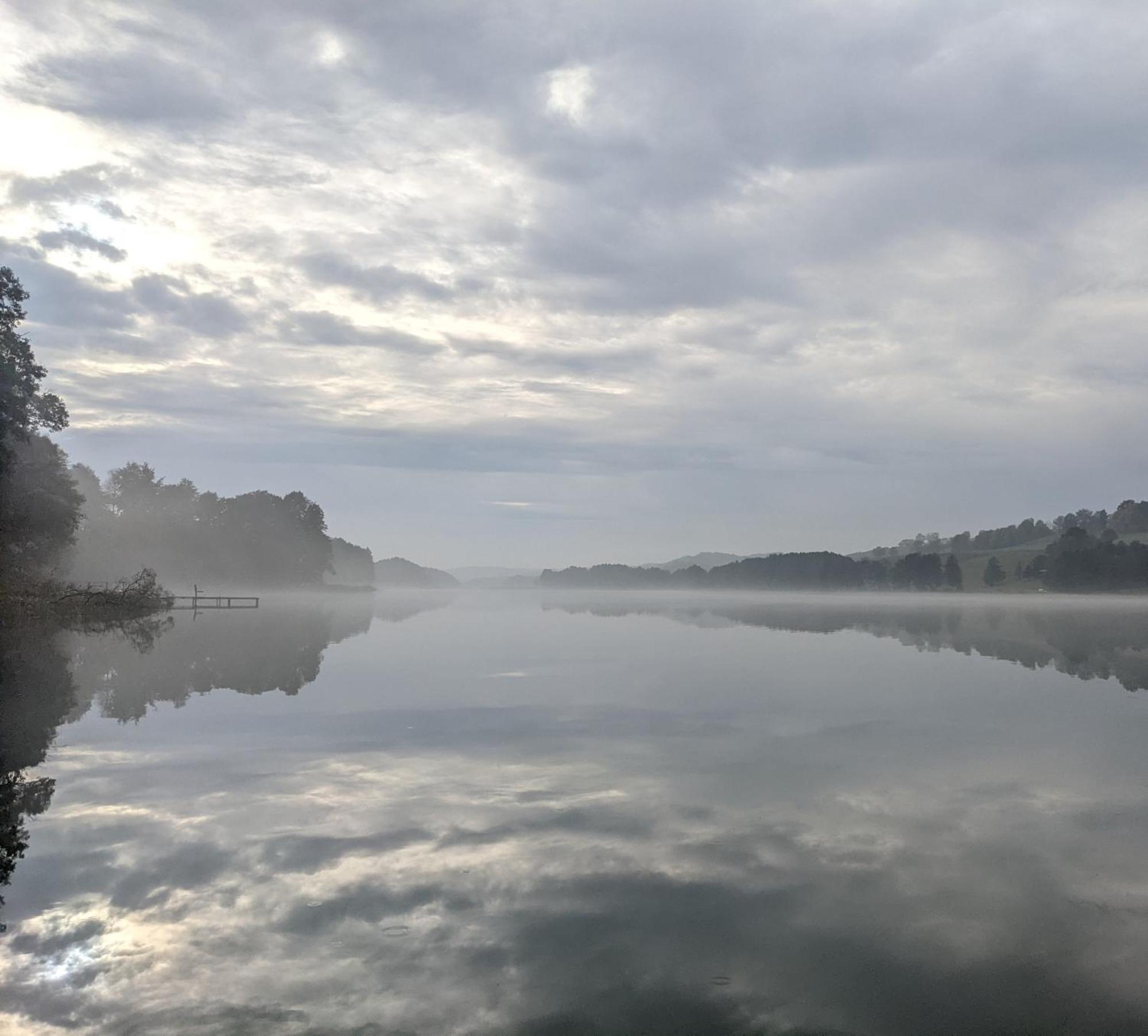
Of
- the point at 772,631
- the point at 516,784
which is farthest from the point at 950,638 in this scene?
the point at 516,784

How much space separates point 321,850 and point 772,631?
5276 centimetres

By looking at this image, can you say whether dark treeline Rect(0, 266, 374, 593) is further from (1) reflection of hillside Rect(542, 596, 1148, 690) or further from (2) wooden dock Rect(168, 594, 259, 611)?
(1) reflection of hillside Rect(542, 596, 1148, 690)

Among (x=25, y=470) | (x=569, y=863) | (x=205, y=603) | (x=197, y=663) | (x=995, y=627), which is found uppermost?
(x=25, y=470)

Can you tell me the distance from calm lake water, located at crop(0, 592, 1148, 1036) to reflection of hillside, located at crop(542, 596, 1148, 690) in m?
16.9

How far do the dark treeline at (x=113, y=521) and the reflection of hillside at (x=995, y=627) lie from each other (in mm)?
51280

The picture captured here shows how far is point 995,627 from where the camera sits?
73.8 m

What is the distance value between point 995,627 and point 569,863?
2925 inches

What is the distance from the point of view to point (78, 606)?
58.8m

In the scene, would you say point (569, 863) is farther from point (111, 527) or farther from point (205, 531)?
point (205, 531)

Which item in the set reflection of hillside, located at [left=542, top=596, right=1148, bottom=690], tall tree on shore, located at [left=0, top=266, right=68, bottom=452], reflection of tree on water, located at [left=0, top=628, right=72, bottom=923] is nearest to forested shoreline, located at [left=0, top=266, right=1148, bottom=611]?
tall tree on shore, located at [left=0, top=266, right=68, bottom=452]

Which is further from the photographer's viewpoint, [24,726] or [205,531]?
[205,531]

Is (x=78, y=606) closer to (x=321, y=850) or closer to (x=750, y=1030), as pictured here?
(x=321, y=850)

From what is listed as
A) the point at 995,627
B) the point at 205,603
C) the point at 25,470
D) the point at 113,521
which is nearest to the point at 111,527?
the point at 113,521

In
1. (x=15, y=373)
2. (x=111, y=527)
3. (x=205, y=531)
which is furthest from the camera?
(x=205, y=531)
